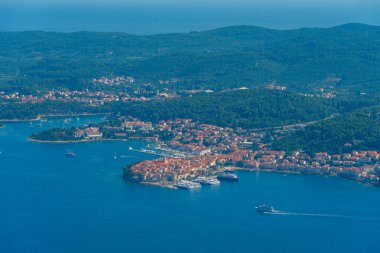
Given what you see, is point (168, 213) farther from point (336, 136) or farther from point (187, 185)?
point (336, 136)

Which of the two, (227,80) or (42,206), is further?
(227,80)

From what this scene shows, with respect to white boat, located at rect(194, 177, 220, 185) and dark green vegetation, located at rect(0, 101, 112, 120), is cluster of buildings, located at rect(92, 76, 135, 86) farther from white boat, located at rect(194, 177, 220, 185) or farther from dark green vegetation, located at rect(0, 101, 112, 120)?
white boat, located at rect(194, 177, 220, 185)

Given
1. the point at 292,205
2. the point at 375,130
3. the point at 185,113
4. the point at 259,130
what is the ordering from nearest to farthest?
the point at 292,205 → the point at 375,130 → the point at 259,130 → the point at 185,113

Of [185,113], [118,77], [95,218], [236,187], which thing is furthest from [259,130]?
[118,77]

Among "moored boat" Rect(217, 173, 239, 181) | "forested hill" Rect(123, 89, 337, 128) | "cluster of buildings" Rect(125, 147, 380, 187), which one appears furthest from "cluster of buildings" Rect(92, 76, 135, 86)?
"moored boat" Rect(217, 173, 239, 181)

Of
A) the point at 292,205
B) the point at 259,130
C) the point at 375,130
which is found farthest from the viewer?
the point at 259,130

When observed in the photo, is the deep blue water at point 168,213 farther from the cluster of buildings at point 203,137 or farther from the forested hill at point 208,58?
Result: the forested hill at point 208,58

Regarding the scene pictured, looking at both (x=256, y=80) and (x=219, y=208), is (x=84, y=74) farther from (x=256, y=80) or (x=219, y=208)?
(x=219, y=208)

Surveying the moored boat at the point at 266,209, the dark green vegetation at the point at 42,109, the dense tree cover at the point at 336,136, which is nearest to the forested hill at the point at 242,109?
the dark green vegetation at the point at 42,109
